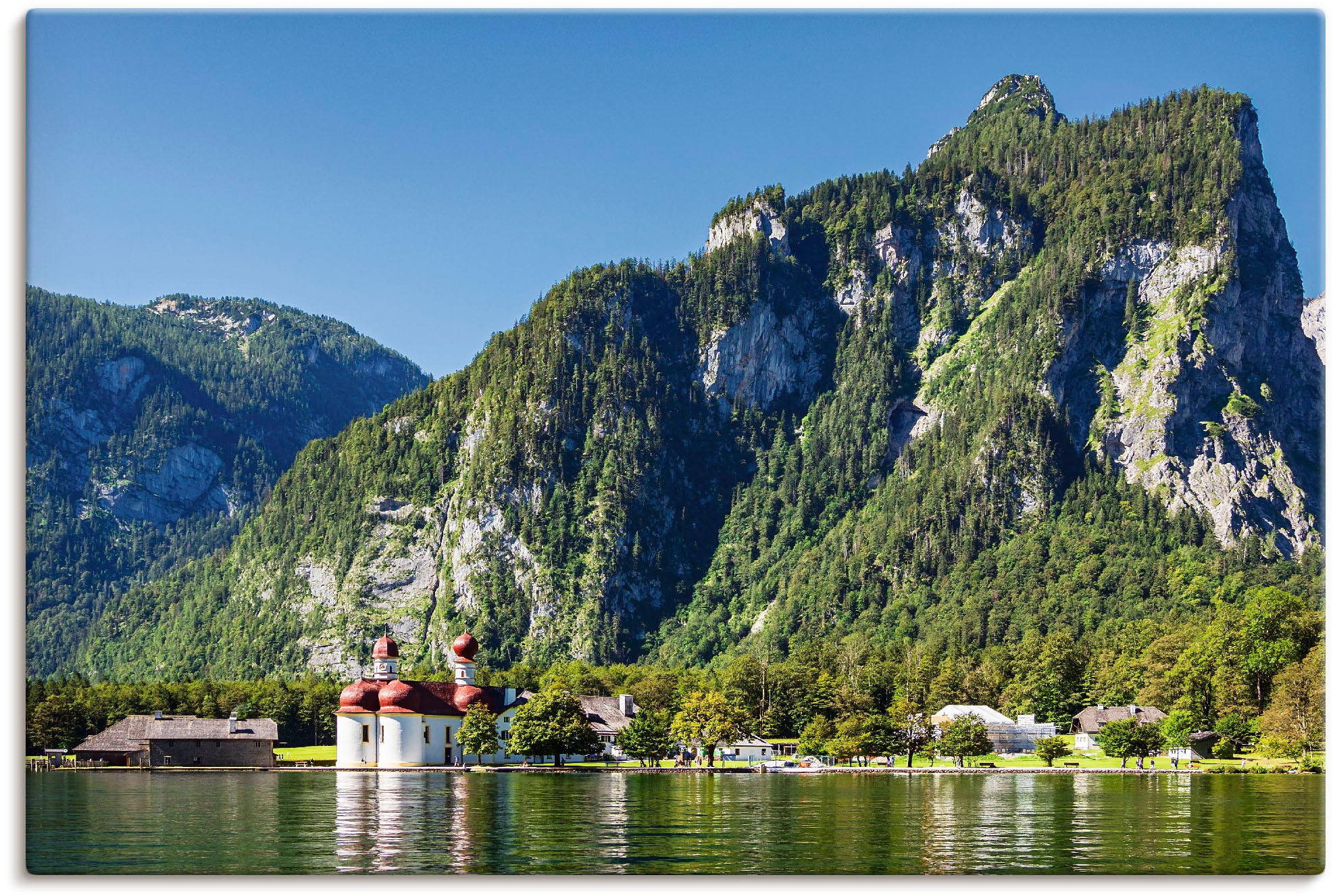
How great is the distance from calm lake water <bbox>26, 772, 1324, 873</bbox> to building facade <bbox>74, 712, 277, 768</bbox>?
38.7 metres

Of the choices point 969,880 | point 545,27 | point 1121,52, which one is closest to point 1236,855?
point 969,880

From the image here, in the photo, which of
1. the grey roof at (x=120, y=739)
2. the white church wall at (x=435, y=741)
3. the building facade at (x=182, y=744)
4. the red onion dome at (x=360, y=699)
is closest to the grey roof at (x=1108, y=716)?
the white church wall at (x=435, y=741)

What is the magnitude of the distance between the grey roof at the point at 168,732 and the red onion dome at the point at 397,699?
45.2 ft

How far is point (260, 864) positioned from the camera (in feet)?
118

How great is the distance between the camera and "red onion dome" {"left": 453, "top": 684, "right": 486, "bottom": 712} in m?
122

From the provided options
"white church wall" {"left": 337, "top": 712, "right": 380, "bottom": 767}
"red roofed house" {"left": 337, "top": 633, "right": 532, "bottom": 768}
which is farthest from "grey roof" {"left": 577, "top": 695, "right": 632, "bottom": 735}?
"white church wall" {"left": 337, "top": 712, "right": 380, "bottom": 767}

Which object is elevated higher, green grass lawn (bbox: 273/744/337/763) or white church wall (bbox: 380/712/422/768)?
white church wall (bbox: 380/712/422/768)

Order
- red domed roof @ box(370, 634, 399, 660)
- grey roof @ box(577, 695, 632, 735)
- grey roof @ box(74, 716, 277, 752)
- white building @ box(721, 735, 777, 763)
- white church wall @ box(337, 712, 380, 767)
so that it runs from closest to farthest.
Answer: white building @ box(721, 735, 777, 763) < white church wall @ box(337, 712, 380, 767) < grey roof @ box(74, 716, 277, 752) < grey roof @ box(577, 695, 632, 735) < red domed roof @ box(370, 634, 399, 660)

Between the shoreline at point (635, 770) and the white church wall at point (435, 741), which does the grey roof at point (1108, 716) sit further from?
the white church wall at point (435, 741)

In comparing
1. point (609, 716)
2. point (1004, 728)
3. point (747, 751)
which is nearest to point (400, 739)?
point (609, 716)

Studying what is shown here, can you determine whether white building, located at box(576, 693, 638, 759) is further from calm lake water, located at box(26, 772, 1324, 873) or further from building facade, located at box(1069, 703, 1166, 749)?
Result: calm lake water, located at box(26, 772, 1324, 873)

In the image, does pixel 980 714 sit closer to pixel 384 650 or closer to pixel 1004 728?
pixel 1004 728

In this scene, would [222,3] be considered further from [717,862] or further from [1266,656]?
[1266,656]

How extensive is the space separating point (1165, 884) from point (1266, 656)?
6151 centimetres
